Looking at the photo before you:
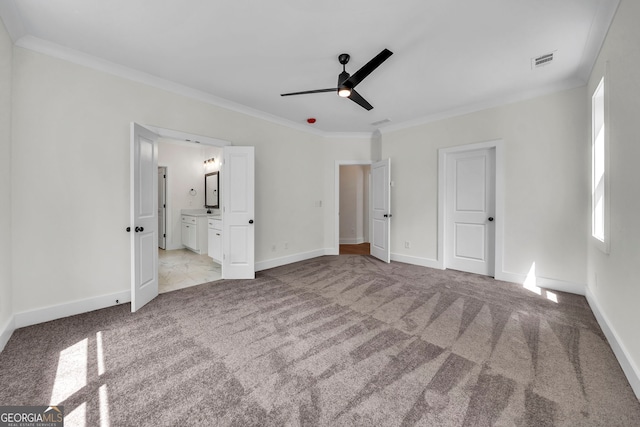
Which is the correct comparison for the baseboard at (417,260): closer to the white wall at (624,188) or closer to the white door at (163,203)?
the white wall at (624,188)

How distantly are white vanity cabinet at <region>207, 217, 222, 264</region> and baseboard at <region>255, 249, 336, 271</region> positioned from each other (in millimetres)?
770

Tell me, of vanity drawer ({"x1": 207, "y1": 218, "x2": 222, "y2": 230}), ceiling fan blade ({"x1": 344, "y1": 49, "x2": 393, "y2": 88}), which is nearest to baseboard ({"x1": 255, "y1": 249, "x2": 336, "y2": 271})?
vanity drawer ({"x1": 207, "y1": 218, "x2": 222, "y2": 230})

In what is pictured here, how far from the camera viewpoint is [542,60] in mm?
2633

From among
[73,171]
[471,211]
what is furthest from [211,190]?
[471,211]

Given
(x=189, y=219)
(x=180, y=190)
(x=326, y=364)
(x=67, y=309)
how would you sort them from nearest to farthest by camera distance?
(x=326, y=364) → (x=67, y=309) → (x=189, y=219) → (x=180, y=190)

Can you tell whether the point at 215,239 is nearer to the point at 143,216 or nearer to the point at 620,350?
the point at 143,216

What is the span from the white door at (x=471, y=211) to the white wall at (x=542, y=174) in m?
0.25

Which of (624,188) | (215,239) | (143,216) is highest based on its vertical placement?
(624,188)

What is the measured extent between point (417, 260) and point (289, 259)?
2.40 metres

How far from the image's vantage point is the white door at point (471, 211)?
384 centimetres

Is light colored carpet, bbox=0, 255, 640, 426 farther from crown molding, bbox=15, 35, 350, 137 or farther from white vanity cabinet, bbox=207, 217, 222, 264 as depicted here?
crown molding, bbox=15, 35, 350, 137

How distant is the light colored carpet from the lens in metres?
1.35

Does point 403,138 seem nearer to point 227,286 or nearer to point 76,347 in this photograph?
point 227,286

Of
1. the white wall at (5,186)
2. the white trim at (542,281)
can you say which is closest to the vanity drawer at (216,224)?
the white wall at (5,186)
